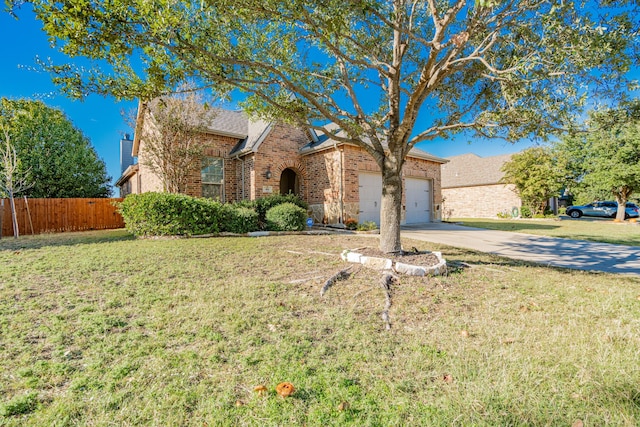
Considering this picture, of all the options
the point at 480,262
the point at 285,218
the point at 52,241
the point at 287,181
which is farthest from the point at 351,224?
the point at 52,241

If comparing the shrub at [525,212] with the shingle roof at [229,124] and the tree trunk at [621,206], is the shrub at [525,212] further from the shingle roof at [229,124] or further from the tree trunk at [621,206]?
the shingle roof at [229,124]

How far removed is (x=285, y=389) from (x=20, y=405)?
173 cm

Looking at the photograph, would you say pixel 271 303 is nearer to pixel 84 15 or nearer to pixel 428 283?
pixel 428 283

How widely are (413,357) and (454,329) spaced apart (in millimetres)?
840

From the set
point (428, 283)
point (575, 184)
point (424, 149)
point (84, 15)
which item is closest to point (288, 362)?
point (428, 283)

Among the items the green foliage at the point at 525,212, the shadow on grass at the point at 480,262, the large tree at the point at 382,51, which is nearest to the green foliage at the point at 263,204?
the large tree at the point at 382,51

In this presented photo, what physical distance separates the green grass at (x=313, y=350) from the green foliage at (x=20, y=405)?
0.01 metres

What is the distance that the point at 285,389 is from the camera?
1.99m

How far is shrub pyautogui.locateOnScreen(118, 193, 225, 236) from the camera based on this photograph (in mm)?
9078

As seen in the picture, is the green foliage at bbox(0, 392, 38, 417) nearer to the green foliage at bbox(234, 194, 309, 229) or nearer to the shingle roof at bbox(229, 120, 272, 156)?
the green foliage at bbox(234, 194, 309, 229)

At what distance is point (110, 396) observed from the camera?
1.97 m

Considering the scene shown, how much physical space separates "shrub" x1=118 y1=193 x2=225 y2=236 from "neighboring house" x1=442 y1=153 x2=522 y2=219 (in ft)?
74.0

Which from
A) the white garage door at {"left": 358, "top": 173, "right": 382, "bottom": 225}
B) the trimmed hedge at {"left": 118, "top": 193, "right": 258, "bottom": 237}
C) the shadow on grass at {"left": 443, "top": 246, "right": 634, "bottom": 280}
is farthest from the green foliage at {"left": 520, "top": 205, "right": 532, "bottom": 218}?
the trimmed hedge at {"left": 118, "top": 193, "right": 258, "bottom": 237}

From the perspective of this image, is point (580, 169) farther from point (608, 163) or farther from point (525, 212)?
point (525, 212)
